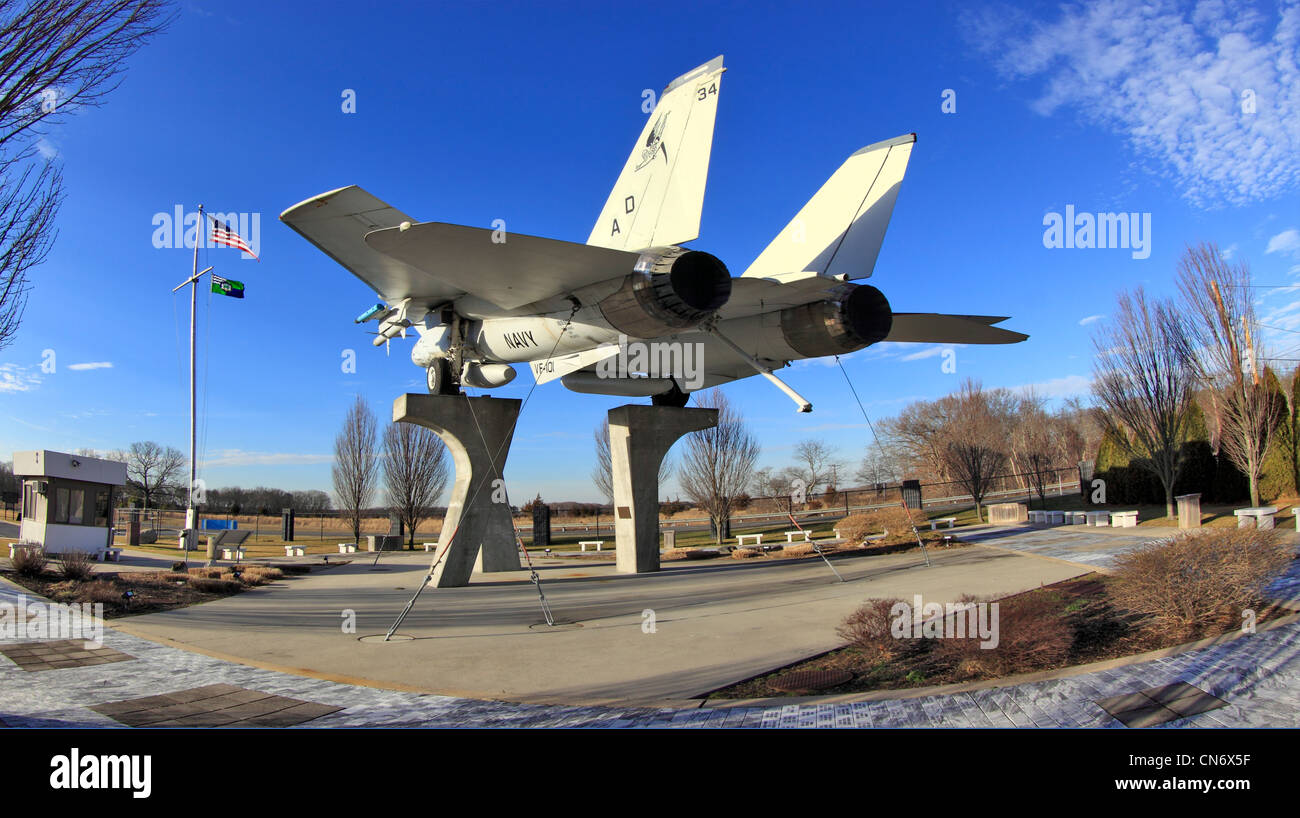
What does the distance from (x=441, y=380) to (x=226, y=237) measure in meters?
18.8

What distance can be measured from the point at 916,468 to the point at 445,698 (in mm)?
60927

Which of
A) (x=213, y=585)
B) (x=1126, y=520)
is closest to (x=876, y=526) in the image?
(x=1126, y=520)

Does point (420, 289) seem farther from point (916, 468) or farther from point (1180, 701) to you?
point (916, 468)

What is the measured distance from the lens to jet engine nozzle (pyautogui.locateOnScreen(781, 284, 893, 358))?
532 inches

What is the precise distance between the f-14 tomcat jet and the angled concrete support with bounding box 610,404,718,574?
0.88 m

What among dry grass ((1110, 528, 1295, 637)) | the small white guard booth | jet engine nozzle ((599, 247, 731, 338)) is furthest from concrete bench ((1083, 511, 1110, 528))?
the small white guard booth

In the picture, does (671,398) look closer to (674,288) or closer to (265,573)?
(674,288)

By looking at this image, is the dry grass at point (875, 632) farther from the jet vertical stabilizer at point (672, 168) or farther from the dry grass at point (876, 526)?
the dry grass at point (876, 526)

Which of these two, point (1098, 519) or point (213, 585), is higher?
point (1098, 519)

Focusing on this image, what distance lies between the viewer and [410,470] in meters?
32.8

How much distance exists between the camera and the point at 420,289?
17156mm

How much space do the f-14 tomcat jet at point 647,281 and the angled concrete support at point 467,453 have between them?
0.87 meters

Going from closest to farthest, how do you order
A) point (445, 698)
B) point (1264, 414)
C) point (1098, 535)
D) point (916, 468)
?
point (445, 698), point (1098, 535), point (1264, 414), point (916, 468)
